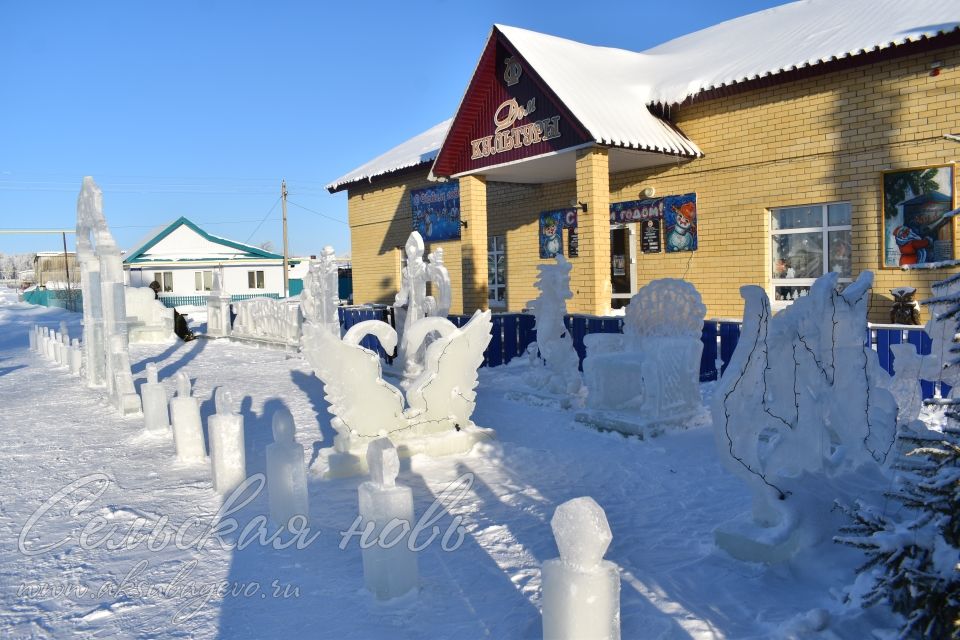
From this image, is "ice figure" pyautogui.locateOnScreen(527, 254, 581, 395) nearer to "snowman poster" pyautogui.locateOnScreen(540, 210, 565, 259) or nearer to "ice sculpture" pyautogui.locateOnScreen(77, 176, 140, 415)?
"ice sculpture" pyautogui.locateOnScreen(77, 176, 140, 415)

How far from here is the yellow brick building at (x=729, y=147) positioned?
9531 mm

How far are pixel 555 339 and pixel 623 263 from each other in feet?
18.7

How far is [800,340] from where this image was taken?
4.04 m

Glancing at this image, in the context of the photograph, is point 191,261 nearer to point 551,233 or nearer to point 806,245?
point 551,233

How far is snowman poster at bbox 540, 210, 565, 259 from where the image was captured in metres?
14.8

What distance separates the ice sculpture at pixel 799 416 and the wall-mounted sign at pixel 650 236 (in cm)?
854

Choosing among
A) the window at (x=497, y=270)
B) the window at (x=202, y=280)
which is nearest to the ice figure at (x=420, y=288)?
the window at (x=497, y=270)

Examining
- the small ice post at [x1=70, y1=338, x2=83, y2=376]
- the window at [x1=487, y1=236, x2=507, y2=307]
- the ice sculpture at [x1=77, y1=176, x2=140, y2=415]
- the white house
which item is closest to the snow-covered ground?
the ice sculpture at [x1=77, y1=176, x2=140, y2=415]

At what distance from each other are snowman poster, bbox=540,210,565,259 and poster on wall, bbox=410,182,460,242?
8.99 ft

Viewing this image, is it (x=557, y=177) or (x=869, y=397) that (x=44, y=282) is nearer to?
(x=557, y=177)

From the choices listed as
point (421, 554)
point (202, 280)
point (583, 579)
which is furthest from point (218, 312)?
point (202, 280)

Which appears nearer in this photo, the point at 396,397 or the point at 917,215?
the point at 396,397

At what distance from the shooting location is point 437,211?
1781 centimetres

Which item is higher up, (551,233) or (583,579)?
(551,233)
